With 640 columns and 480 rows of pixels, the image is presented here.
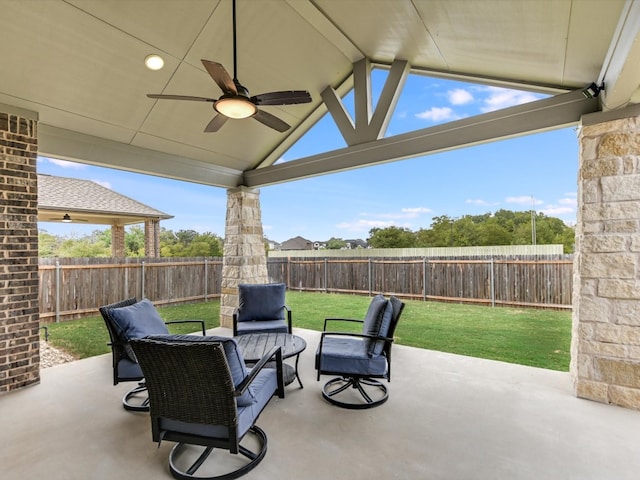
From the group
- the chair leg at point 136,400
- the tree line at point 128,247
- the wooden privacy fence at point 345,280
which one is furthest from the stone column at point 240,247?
the tree line at point 128,247

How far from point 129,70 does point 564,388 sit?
5459mm

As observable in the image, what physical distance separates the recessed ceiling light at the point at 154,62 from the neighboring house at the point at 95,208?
18.9 ft

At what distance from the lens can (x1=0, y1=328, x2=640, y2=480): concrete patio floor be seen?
2.07m

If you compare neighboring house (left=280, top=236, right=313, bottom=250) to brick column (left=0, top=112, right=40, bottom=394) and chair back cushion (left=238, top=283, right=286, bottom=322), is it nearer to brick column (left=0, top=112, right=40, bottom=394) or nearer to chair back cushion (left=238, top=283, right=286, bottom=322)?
chair back cushion (left=238, top=283, right=286, bottom=322)

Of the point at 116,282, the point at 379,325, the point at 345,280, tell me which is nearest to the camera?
the point at 379,325

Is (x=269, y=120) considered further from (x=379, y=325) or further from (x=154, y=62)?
(x=379, y=325)

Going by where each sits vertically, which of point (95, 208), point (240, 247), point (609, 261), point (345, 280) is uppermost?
point (95, 208)

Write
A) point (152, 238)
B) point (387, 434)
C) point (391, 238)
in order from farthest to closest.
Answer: point (152, 238) < point (391, 238) < point (387, 434)

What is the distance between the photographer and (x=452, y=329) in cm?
568

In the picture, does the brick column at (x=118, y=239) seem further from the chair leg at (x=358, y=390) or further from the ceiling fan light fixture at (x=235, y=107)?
the chair leg at (x=358, y=390)

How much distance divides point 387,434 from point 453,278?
5533 mm

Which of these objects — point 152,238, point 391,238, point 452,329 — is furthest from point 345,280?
point 152,238

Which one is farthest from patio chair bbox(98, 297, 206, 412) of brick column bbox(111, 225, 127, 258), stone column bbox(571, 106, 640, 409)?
brick column bbox(111, 225, 127, 258)

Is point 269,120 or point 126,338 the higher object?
point 269,120
